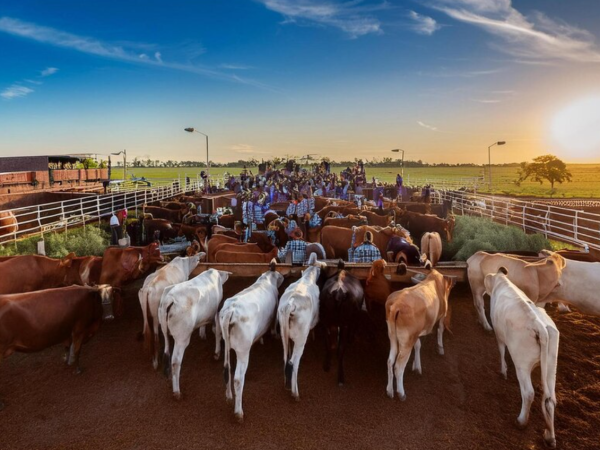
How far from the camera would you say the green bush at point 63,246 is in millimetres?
11078

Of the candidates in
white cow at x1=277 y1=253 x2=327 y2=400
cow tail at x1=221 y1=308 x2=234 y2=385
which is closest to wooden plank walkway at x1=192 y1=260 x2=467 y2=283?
white cow at x1=277 y1=253 x2=327 y2=400

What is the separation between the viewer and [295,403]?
479cm

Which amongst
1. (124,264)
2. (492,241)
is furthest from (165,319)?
(492,241)

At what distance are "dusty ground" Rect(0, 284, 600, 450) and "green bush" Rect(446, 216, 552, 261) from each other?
4.39 metres

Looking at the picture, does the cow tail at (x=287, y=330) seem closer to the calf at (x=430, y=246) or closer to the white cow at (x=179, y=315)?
the white cow at (x=179, y=315)

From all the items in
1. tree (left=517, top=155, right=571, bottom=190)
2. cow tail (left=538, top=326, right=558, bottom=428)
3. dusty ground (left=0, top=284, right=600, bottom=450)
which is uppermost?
tree (left=517, top=155, right=571, bottom=190)

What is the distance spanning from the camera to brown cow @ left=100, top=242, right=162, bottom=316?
7.23 m

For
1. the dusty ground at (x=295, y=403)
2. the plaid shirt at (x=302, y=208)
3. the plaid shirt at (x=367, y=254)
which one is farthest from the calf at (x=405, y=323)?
the plaid shirt at (x=302, y=208)

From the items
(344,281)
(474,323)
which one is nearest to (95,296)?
(344,281)

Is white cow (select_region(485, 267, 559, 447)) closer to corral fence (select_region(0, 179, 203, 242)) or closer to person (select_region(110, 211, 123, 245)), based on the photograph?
person (select_region(110, 211, 123, 245))

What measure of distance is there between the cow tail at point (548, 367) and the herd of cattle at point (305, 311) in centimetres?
1

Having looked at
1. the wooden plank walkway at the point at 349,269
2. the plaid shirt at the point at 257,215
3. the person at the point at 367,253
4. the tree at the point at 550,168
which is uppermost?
the tree at the point at 550,168

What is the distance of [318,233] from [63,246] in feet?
24.7

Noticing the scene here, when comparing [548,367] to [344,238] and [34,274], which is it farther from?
[34,274]
